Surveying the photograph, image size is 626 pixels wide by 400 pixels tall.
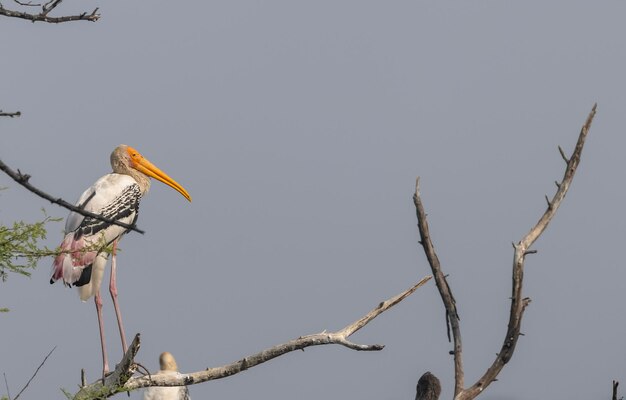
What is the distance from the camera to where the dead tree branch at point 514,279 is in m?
8.41

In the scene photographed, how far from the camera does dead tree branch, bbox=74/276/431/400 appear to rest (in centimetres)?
958

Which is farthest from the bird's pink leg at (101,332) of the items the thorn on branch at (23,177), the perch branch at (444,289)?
the thorn on branch at (23,177)

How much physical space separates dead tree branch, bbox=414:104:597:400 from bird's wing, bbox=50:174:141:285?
4548mm

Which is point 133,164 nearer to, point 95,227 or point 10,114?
point 95,227

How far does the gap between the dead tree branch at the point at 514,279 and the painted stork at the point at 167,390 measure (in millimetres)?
5450

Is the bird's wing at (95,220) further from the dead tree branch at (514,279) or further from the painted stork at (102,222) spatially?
the dead tree branch at (514,279)

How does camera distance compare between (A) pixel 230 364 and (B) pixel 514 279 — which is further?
(A) pixel 230 364

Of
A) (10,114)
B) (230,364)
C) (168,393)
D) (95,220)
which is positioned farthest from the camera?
(168,393)

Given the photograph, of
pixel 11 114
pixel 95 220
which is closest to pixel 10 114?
pixel 11 114

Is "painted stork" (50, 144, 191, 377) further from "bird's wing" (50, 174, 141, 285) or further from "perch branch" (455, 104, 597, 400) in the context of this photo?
"perch branch" (455, 104, 597, 400)

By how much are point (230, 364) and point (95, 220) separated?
3.49 metres

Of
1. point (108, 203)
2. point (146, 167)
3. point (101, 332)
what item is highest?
point (146, 167)

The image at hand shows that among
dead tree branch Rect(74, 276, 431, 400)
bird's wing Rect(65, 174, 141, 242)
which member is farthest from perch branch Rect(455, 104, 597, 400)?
bird's wing Rect(65, 174, 141, 242)

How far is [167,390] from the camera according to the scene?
1363 centimetres
